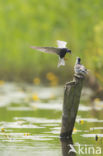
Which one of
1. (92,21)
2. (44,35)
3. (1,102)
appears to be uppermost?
(44,35)

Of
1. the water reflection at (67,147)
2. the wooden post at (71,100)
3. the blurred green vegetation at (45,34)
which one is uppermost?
the blurred green vegetation at (45,34)

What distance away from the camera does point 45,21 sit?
40.2 meters

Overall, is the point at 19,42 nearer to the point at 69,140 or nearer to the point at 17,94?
the point at 17,94

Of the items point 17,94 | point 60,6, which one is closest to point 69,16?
point 60,6

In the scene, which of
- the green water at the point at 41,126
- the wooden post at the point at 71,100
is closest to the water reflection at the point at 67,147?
the green water at the point at 41,126

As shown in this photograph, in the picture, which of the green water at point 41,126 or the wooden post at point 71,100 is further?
the wooden post at point 71,100

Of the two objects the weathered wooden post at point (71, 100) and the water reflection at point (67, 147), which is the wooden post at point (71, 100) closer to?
the weathered wooden post at point (71, 100)

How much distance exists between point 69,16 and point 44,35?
612 cm

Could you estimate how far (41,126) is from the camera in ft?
55.5

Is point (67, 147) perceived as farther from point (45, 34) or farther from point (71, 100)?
point (45, 34)

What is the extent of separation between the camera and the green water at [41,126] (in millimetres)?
12781

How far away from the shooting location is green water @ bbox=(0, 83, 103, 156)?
12.8m

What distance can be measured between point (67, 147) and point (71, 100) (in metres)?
1.18

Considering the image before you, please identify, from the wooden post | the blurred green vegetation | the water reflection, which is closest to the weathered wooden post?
the wooden post
